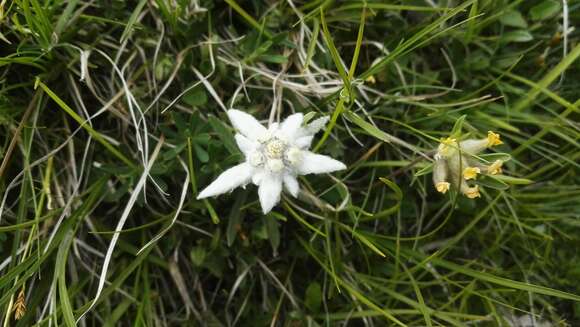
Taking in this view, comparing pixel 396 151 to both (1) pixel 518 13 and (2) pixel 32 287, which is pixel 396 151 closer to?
(1) pixel 518 13

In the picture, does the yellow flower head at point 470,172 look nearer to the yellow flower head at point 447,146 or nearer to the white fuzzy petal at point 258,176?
the yellow flower head at point 447,146

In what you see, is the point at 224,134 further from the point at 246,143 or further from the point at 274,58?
the point at 274,58

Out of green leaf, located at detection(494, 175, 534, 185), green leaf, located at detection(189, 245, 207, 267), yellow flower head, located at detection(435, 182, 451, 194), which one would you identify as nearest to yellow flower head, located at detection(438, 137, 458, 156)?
yellow flower head, located at detection(435, 182, 451, 194)

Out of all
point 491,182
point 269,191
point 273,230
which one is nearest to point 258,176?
point 269,191

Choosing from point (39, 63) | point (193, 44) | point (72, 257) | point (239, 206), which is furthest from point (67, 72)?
point (239, 206)

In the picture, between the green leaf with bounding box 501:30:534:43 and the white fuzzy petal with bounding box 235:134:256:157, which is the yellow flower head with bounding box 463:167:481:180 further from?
the green leaf with bounding box 501:30:534:43
